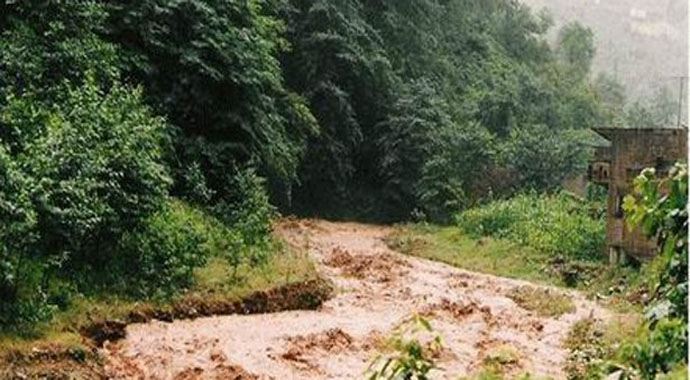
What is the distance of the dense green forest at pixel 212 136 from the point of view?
1116cm

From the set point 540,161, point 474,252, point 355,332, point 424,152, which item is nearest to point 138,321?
point 355,332

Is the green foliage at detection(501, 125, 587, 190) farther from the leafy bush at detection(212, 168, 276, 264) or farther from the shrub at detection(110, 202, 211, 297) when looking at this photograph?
the shrub at detection(110, 202, 211, 297)

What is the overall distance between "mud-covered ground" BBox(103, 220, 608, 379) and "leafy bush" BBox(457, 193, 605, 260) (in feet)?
9.75

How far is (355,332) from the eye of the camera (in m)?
13.0

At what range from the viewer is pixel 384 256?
2086cm

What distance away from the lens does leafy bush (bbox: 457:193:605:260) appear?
21.1 metres

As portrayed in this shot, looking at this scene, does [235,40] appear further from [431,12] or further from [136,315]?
[431,12]

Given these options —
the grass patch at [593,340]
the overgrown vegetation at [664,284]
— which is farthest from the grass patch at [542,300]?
the overgrown vegetation at [664,284]

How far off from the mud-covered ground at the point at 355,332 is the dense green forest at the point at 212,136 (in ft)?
3.71

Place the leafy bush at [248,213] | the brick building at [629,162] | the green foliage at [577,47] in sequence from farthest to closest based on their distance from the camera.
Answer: the green foliage at [577,47]
the brick building at [629,162]
the leafy bush at [248,213]

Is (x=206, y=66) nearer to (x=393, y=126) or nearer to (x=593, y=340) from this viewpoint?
(x=593, y=340)

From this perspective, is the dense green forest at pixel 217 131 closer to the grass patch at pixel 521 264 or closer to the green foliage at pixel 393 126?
the green foliage at pixel 393 126

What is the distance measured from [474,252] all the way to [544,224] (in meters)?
1.99

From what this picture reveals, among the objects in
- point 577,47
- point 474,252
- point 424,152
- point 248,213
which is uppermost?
point 577,47
